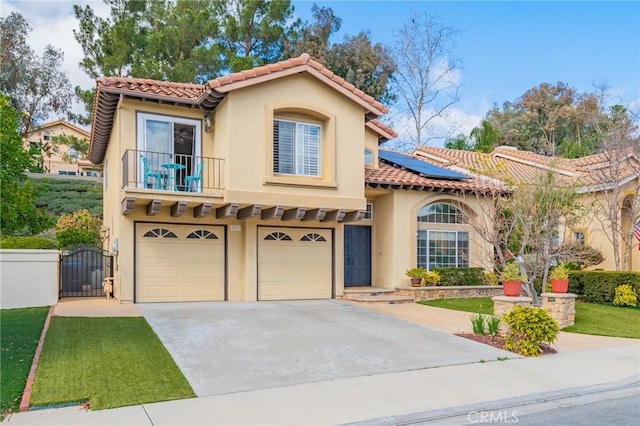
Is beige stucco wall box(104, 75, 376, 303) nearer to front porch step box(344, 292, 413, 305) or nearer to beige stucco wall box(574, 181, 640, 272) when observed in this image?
front porch step box(344, 292, 413, 305)

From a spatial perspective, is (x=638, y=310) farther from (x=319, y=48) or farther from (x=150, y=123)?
(x=319, y=48)

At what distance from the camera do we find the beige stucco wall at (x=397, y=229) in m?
18.7

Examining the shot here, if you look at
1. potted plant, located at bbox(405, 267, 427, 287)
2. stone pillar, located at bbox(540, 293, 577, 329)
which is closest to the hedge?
stone pillar, located at bbox(540, 293, 577, 329)

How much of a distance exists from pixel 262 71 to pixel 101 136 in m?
7.42

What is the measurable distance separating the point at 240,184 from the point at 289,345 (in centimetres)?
613

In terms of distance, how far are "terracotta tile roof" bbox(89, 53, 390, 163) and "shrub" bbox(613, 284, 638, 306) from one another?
9.86 m

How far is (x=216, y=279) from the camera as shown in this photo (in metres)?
16.4

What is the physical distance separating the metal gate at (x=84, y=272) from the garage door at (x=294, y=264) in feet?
16.6

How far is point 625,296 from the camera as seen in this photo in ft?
55.4

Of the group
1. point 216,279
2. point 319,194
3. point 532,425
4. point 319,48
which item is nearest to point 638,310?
point 319,194

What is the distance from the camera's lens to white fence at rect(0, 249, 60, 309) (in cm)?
1417

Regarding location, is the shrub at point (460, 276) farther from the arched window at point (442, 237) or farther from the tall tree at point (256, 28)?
the tall tree at point (256, 28)

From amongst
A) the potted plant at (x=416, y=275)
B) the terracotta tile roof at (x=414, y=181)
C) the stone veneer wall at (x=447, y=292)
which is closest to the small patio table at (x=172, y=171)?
the terracotta tile roof at (x=414, y=181)

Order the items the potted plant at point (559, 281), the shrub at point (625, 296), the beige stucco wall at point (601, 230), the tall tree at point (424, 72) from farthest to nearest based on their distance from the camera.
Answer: the tall tree at point (424, 72) < the beige stucco wall at point (601, 230) < the shrub at point (625, 296) < the potted plant at point (559, 281)
